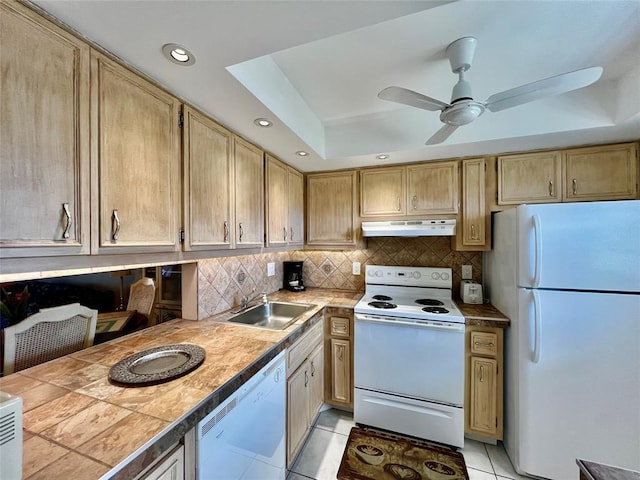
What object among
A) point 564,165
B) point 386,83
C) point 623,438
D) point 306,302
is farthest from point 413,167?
point 623,438

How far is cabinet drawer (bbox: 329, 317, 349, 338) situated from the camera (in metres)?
2.23

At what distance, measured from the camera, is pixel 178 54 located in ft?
3.48

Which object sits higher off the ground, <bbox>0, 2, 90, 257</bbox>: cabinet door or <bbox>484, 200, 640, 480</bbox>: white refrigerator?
<bbox>0, 2, 90, 257</bbox>: cabinet door

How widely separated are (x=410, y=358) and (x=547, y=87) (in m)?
1.87

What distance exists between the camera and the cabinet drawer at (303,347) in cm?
164

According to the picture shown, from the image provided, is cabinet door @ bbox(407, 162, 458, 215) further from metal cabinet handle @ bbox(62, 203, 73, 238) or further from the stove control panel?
metal cabinet handle @ bbox(62, 203, 73, 238)

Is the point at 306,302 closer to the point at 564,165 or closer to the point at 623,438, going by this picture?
the point at 623,438

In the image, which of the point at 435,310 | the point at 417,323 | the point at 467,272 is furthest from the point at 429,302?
the point at 467,272

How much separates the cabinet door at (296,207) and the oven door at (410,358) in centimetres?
99

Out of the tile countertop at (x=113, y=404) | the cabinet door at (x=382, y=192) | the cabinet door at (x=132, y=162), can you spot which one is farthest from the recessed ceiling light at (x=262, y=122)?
the tile countertop at (x=113, y=404)

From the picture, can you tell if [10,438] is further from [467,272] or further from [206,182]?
[467,272]

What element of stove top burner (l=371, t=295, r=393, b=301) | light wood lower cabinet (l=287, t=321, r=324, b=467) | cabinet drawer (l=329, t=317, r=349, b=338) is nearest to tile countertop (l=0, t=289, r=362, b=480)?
light wood lower cabinet (l=287, t=321, r=324, b=467)

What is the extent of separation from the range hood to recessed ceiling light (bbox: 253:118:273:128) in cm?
129

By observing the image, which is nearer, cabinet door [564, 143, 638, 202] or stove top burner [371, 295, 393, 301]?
cabinet door [564, 143, 638, 202]
